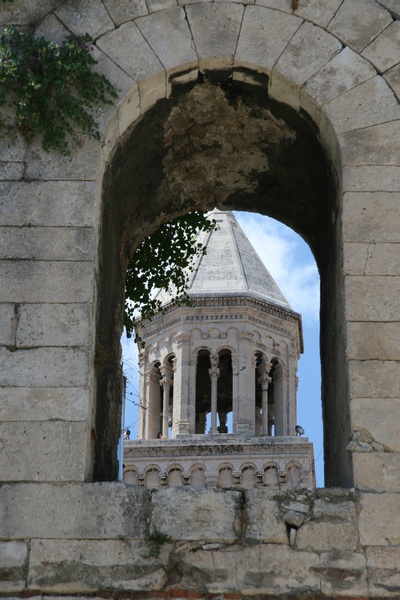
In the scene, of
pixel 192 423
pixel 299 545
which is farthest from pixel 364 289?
pixel 192 423

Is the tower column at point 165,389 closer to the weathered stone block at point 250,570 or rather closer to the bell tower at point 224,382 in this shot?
the bell tower at point 224,382

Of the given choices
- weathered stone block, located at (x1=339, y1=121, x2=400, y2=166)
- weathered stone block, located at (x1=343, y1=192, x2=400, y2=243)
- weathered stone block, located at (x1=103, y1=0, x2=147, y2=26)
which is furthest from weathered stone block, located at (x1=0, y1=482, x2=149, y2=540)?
weathered stone block, located at (x1=103, y1=0, x2=147, y2=26)

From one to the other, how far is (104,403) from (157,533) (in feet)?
4.24

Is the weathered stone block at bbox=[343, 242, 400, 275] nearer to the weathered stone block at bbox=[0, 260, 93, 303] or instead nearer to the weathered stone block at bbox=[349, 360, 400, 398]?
the weathered stone block at bbox=[349, 360, 400, 398]

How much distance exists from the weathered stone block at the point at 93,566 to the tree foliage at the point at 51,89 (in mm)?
2421

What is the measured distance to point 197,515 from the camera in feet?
20.2

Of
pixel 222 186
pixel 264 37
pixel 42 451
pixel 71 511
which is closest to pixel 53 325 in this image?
pixel 42 451

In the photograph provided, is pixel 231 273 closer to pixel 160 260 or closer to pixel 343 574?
pixel 160 260

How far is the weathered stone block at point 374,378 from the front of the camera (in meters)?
6.36

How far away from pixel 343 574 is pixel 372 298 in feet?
5.25

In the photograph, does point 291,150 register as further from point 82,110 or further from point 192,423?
point 192,423

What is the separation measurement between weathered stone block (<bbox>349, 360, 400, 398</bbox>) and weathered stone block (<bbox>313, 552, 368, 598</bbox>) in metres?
0.90

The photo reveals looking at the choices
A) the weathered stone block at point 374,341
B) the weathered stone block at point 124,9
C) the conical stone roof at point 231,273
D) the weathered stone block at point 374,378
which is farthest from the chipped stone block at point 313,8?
the conical stone roof at point 231,273

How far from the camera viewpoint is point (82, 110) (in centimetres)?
707
